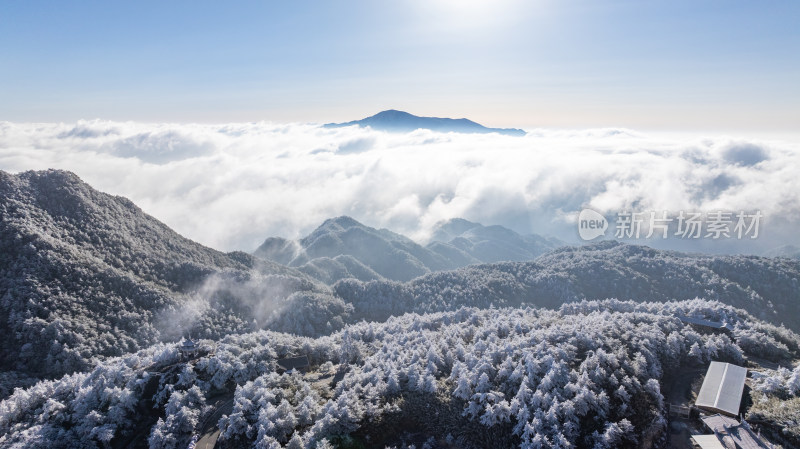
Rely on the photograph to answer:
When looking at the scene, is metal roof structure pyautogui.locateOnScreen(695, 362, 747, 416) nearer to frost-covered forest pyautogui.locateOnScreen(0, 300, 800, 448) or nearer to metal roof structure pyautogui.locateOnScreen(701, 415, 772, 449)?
metal roof structure pyautogui.locateOnScreen(701, 415, 772, 449)

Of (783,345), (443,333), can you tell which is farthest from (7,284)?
(783,345)

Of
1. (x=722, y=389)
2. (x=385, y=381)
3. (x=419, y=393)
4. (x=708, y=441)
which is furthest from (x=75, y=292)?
Answer: (x=722, y=389)

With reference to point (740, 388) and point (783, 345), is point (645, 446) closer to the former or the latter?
point (740, 388)

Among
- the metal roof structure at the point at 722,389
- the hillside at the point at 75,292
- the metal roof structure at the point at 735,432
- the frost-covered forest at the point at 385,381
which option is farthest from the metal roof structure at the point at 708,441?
the hillside at the point at 75,292

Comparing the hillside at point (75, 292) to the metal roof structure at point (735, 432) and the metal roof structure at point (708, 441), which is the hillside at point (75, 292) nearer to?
the metal roof structure at point (708, 441)

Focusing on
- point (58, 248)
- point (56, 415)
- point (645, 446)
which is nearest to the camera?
point (645, 446)
